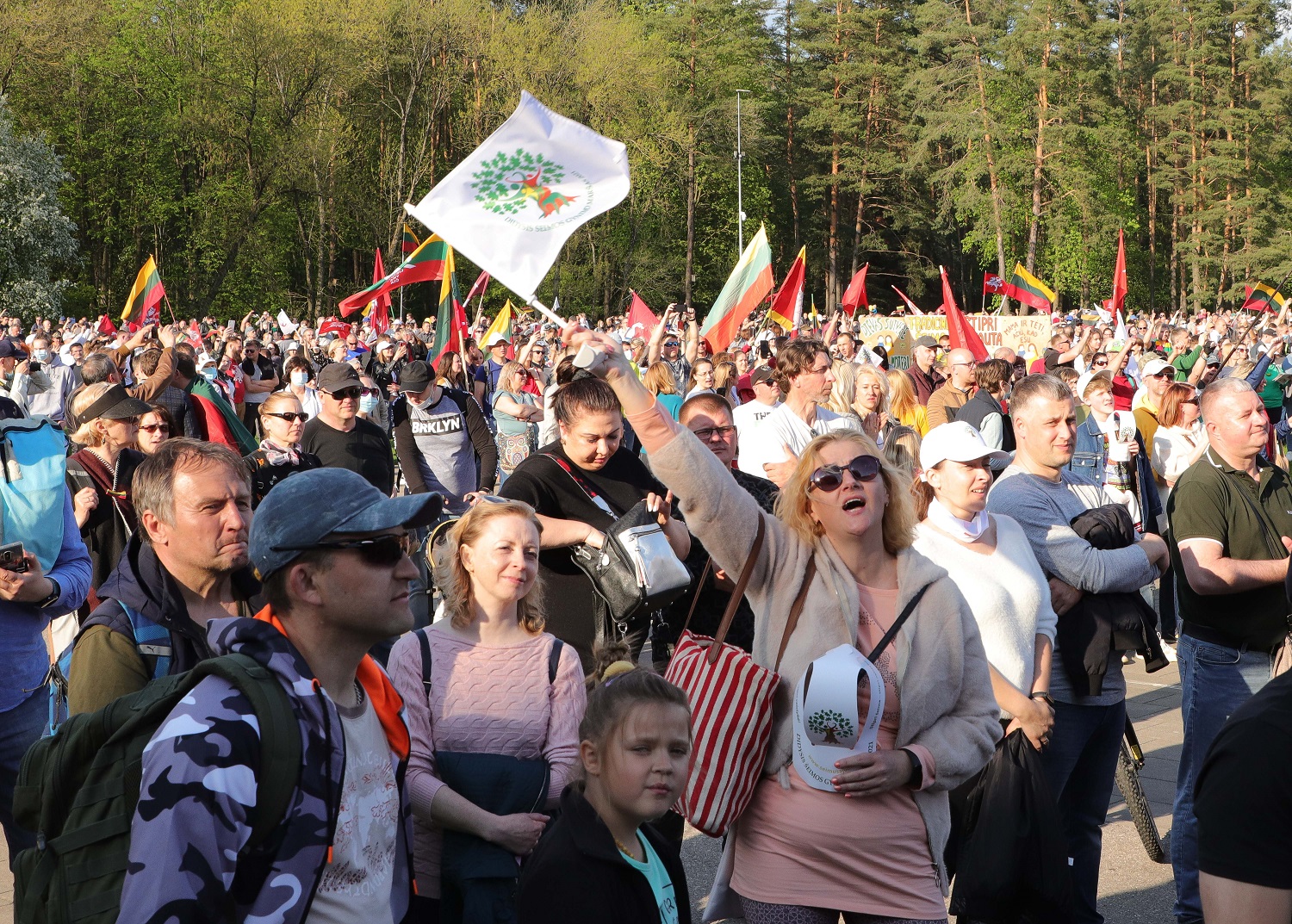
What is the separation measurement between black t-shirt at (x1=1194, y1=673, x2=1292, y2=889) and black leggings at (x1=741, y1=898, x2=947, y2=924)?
1.28 m

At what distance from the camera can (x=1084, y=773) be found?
14.2 feet

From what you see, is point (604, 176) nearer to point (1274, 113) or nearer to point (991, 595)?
point (991, 595)

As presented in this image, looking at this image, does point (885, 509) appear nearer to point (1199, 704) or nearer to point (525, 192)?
point (525, 192)

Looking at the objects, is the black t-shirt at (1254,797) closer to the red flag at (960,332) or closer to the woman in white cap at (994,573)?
the woman in white cap at (994,573)

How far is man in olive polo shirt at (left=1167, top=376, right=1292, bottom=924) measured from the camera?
14.2 ft

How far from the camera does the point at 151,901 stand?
70.6 inches

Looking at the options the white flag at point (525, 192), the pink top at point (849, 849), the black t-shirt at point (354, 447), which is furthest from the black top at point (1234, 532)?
the black t-shirt at point (354, 447)

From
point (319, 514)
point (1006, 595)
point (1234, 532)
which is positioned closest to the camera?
point (319, 514)

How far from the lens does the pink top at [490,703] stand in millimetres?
3395

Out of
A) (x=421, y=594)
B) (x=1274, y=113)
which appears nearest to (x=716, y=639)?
(x=421, y=594)

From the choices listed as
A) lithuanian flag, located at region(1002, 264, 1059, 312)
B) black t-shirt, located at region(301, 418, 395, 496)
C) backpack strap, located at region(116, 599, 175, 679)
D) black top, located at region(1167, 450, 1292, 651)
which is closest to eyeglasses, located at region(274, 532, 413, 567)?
backpack strap, located at region(116, 599, 175, 679)

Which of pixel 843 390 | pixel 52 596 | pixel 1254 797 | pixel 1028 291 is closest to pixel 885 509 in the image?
→ pixel 1254 797

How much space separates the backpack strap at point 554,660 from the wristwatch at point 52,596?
1438mm

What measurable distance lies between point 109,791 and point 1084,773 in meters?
3.36
